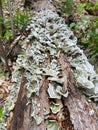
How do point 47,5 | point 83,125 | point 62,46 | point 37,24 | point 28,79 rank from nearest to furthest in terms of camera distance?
point 83,125
point 28,79
point 62,46
point 37,24
point 47,5

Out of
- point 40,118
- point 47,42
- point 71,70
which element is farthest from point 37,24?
point 40,118

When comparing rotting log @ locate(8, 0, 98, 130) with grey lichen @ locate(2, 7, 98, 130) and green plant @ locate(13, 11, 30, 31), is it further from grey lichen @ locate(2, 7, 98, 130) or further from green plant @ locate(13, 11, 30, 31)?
green plant @ locate(13, 11, 30, 31)

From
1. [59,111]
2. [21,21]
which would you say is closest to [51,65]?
[59,111]

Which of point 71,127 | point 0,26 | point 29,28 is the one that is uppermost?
point 71,127

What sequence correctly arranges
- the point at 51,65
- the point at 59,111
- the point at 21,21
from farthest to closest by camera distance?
the point at 21,21 < the point at 51,65 < the point at 59,111

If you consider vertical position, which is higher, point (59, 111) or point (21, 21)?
point (59, 111)

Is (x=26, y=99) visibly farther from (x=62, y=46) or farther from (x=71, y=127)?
(x=62, y=46)

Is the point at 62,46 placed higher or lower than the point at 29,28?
higher

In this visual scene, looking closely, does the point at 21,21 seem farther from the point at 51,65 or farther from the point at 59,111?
the point at 59,111
